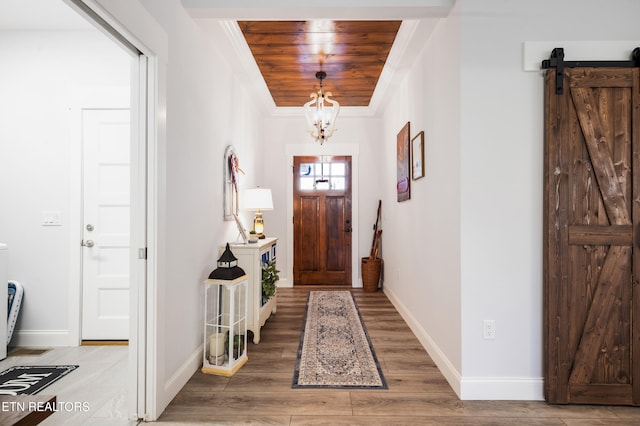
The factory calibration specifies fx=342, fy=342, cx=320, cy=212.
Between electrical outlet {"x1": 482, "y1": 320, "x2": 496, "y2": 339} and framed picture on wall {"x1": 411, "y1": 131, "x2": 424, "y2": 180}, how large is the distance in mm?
1371

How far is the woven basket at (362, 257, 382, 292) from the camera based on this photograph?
5.09 meters

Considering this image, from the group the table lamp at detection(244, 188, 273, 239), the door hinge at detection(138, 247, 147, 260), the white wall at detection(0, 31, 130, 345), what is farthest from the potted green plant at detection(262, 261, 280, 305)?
the white wall at detection(0, 31, 130, 345)

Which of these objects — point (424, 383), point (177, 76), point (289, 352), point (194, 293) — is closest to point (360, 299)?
point (289, 352)

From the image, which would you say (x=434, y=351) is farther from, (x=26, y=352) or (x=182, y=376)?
(x=26, y=352)

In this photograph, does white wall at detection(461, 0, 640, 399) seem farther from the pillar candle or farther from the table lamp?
the table lamp

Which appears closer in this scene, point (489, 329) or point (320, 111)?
point (489, 329)

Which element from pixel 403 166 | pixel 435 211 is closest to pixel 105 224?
pixel 435 211

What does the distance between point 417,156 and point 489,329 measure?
5.41ft

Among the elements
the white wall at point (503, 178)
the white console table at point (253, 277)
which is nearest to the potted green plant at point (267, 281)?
the white console table at point (253, 277)

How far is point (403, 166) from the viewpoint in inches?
150

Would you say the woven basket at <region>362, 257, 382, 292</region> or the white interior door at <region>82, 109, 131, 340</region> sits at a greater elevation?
the white interior door at <region>82, 109, 131, 340</region>

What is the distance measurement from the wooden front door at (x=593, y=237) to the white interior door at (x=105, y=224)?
3357mm

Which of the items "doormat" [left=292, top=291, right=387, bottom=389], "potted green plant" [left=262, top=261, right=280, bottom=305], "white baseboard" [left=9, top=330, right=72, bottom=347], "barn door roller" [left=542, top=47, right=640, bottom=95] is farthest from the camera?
"potted green plant" [left=262, top=261, right=280, bottom=305]

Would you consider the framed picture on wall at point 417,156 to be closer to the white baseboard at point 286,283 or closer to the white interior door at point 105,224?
the white interior door at point 105,224
